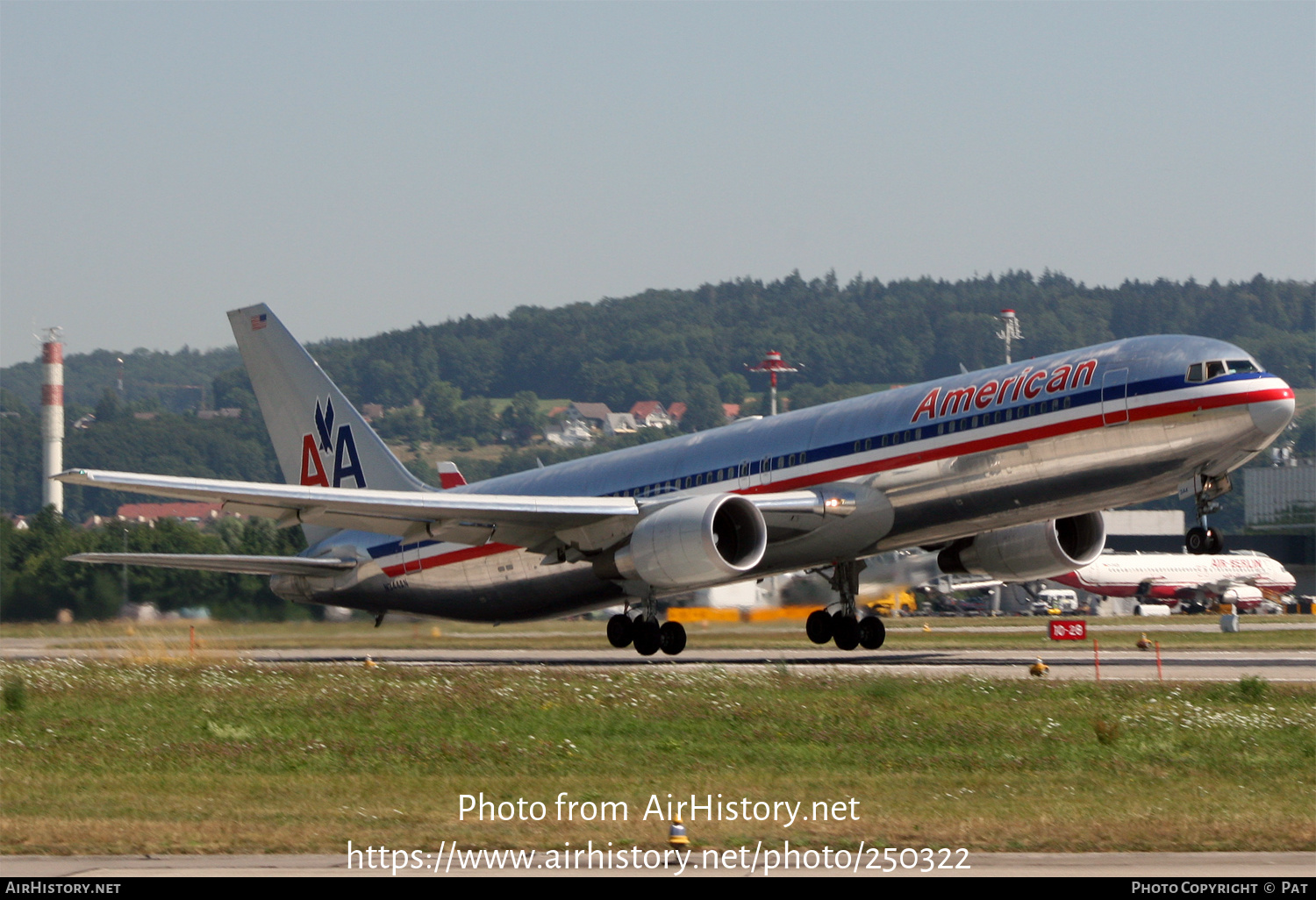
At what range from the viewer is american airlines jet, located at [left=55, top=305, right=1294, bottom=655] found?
91.7 ft

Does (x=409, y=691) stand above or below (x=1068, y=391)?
below

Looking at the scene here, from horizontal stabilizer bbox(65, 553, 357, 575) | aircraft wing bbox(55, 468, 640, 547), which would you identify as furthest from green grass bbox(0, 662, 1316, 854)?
horizontal stabilizer bbox(65, 553, 357, 575)

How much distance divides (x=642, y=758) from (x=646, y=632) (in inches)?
572

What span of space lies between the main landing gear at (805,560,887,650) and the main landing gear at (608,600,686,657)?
3.21 meters

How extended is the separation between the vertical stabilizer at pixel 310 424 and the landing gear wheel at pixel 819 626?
406 inches

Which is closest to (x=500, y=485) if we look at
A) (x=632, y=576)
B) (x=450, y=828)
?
(x=632, y=576)

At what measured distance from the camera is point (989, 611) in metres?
74.2

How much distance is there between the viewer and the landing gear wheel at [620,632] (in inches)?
1312

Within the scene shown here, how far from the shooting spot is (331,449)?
3856cm

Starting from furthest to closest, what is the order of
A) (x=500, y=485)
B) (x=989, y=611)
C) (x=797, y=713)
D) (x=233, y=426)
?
(x=233, y=426) → (x=989, y=611) → (x=500, y=485) → (x=797, y=713)

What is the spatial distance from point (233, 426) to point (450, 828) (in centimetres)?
17607

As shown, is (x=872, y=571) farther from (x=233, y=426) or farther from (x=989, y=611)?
(x=233, y=426)

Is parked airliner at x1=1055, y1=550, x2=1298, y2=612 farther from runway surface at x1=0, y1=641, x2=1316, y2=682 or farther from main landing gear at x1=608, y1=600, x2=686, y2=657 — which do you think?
main landing gear at x1=608, y1=600, x2=686, y2=657

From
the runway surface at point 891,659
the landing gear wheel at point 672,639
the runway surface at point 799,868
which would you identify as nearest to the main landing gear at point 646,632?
the landing gear wheel at point 672,639
